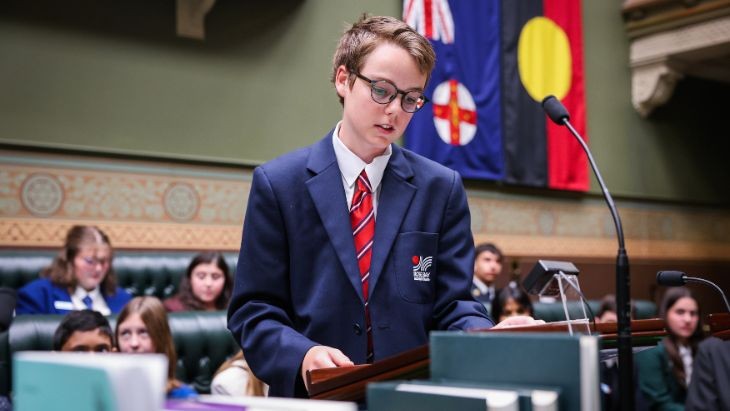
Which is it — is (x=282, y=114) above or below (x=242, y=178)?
above

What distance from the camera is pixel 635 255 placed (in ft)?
30.0

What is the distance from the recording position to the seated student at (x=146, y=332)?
3422 mm

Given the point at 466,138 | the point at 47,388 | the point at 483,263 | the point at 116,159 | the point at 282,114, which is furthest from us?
the point at 466,138

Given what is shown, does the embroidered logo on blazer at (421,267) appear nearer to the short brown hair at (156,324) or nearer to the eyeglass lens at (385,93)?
the eyeglass lens at (385,93)

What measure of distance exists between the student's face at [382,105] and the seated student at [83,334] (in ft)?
6.40

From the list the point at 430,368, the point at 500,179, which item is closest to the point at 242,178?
the point at 500,179

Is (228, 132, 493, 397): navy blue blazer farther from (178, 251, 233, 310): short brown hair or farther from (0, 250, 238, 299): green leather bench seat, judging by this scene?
(0, 250, 238, 299): green leather bench seat

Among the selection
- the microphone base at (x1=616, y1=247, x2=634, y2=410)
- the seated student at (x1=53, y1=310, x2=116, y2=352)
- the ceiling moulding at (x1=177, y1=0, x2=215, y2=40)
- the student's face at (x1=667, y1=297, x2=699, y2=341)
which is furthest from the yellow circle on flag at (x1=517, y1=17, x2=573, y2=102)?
the microphone base at (x1=616, y1=247, x2=634, y2=410)

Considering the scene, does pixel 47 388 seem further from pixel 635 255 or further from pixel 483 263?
pixel 635 255

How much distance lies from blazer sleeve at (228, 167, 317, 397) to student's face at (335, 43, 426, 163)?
25 centimetres

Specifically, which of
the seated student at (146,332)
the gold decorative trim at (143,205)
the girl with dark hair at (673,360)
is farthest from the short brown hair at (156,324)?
the girl with dark hair at (673,360)

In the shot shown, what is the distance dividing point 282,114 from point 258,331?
16.6 feet

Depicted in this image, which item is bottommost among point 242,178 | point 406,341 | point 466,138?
point 406,341

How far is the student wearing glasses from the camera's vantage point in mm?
1645
